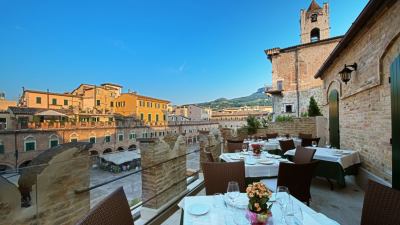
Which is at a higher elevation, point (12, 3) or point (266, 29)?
point (12, 3)

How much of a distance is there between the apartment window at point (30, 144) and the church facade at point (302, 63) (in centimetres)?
2455

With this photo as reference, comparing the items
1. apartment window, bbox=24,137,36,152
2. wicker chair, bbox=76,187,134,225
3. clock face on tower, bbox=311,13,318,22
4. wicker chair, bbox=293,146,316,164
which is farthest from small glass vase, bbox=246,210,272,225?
apartment window, bbox=24,137,36,152

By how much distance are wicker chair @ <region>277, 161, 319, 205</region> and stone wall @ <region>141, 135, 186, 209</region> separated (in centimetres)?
172

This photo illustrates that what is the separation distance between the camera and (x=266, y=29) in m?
13.7

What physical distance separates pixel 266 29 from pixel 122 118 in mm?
24784

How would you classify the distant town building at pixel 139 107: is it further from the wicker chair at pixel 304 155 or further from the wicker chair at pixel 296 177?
the wicker chair at pixel 296 177

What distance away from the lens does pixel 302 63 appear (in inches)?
675

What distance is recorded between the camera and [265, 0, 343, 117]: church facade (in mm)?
16609

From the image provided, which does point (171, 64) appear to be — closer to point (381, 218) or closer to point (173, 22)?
point (173, 22)

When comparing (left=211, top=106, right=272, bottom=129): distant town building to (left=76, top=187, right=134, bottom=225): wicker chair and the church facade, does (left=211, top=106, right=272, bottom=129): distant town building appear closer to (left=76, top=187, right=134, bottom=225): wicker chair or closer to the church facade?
the church facade

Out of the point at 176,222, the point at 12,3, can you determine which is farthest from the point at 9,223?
the point at 12,3

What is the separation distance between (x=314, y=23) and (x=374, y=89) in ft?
57.2

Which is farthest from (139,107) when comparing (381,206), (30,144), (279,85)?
A: (381,206)

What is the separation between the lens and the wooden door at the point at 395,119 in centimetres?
339
